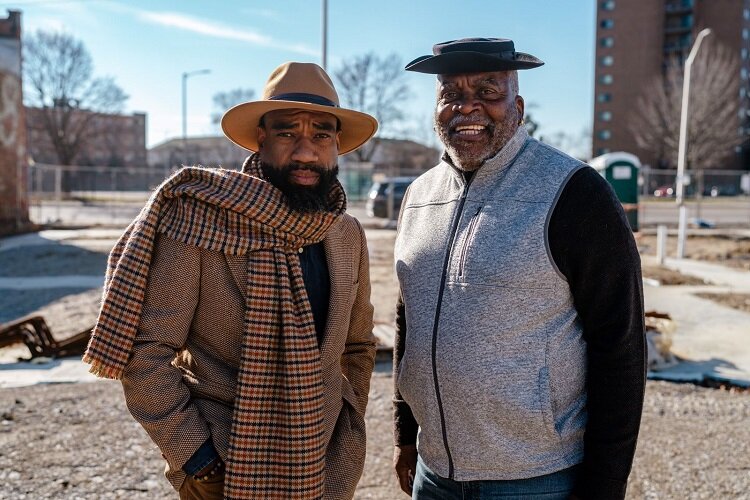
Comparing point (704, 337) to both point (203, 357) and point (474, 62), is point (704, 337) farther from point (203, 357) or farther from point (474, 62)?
point (203, 357)

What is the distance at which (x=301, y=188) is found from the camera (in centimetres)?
226

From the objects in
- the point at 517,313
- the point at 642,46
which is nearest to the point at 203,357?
the point at 517,313

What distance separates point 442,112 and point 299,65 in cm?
58

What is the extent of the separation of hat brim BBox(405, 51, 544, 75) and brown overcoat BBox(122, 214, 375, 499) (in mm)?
667

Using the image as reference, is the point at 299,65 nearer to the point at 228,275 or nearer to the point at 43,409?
the point at 228,275

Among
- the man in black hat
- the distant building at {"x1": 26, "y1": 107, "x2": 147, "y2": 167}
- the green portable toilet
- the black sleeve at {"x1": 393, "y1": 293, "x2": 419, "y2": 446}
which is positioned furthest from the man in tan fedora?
the distant building at {"x1": 26, "y1": 107, "x2": 147, "y2": 167}

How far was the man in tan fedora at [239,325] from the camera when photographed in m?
2.04

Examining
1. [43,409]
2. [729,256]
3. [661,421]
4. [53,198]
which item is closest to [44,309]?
[43,409]

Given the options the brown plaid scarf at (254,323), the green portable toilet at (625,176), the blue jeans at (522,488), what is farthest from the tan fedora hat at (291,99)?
the green portable toilet at (625,176)

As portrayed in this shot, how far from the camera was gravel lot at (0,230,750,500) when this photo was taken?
151 inches

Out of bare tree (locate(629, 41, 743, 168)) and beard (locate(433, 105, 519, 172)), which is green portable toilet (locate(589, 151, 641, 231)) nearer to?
beard (locate(433, 105, 519, 172))

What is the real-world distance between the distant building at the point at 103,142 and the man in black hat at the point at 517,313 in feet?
144

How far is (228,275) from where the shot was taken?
2.15 metres

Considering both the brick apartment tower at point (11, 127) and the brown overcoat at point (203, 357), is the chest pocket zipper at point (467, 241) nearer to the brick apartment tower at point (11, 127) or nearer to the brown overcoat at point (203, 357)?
the brown overcoat at point (203, 357)
